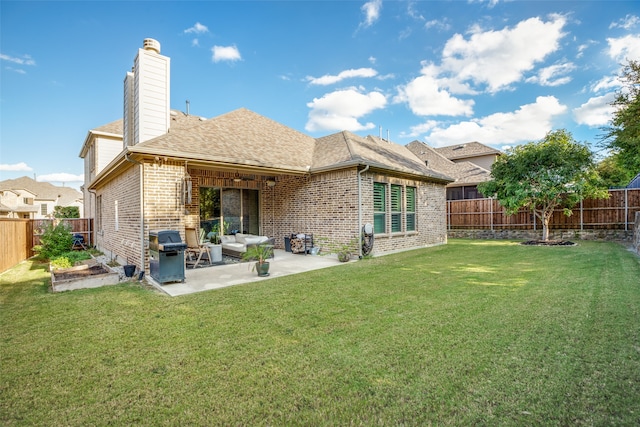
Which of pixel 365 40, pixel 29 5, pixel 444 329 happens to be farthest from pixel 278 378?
pixel 365 40

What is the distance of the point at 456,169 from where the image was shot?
2242cm

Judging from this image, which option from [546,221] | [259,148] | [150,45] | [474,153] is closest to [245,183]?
[259,148]

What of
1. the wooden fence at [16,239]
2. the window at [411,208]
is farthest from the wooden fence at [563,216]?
the wooden fence at [16,239]

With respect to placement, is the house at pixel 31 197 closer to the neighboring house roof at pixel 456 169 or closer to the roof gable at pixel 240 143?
the roof gable at pixel 240 143

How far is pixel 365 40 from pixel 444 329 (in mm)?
12928

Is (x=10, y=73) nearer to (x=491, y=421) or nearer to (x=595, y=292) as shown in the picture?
(x=491, y=421)

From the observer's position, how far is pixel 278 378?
2.52 metres

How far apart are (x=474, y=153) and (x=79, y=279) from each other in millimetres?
28260

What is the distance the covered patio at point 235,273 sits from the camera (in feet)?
19.3

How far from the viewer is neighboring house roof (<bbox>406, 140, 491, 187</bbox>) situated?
20.2 metres

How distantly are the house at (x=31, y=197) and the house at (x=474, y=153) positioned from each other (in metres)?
38.2

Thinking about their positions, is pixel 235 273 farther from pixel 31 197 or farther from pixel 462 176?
pixel 31 197

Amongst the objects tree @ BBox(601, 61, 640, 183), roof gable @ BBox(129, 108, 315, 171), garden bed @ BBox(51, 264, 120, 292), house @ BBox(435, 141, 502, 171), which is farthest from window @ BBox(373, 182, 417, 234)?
house @ BBox(435, 141, 502, 171)

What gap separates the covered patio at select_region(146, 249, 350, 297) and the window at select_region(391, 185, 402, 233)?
293 centimetres
